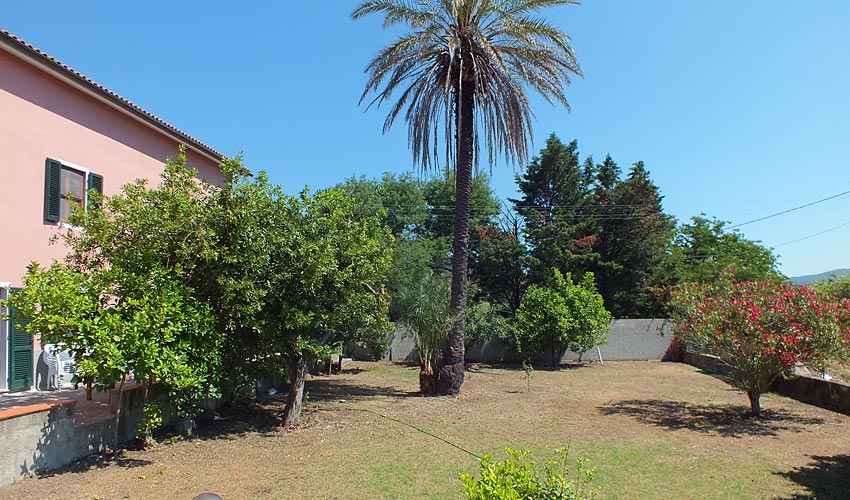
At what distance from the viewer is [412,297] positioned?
693 inches

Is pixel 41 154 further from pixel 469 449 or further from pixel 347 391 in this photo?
pixel 469 449

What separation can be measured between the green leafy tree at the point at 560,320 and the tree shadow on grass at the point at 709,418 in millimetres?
8175

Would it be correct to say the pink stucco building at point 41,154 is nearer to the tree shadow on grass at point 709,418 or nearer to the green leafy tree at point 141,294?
the green leafy tree at point 141,294

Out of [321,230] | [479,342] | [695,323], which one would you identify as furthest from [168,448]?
[479,342]

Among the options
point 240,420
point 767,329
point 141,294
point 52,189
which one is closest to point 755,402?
point 767,329

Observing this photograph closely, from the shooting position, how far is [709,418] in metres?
10.9

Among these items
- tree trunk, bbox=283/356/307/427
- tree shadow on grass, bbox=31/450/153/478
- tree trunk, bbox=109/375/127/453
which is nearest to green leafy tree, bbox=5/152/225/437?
tree trunk, bbox=109/375/127/453

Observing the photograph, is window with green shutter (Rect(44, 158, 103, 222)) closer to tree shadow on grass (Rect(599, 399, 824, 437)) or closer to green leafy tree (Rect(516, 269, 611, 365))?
tree shadow on grass (Rect(599, 399, 824, 437))

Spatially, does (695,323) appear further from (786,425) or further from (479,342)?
(479,342)

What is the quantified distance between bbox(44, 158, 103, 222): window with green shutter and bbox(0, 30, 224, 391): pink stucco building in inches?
0.7

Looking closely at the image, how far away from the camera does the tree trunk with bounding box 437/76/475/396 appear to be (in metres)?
13.7

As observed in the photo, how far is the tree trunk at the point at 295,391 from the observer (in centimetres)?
976

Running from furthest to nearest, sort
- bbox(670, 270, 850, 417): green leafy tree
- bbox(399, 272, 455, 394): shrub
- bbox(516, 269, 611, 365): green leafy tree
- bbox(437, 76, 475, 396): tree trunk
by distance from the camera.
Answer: bbox(516, 269, 611, 365): green leafy tree → bbox(399, 272, 455, 394): shrub → bbox(437, 76, 475, 396): tree trunk → bbox(670, 270, 850, 417): green leafy tree

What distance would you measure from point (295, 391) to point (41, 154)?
692 cm
